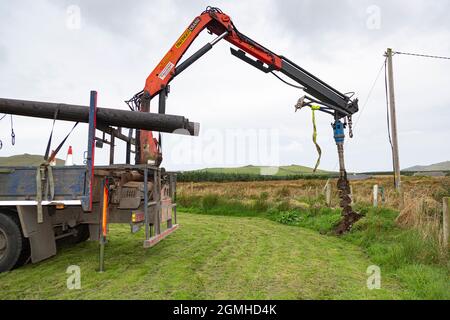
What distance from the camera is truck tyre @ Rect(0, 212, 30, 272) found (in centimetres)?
565

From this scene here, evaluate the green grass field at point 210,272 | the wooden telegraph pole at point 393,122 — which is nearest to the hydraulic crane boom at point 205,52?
the green grass field at point 210,272

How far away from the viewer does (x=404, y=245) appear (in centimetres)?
633

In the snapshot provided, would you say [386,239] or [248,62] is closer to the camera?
[386,239]

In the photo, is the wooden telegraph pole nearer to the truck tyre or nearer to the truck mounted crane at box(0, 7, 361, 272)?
the truck mounted crane at box(0, 7, 361, 272)

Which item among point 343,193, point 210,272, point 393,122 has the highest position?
point 393,122

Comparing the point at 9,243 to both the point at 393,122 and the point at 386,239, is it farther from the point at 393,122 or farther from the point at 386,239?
the point at 393,122

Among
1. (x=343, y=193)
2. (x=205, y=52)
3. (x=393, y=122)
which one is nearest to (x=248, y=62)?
(x=205, y=52)

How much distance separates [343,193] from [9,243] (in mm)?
8130

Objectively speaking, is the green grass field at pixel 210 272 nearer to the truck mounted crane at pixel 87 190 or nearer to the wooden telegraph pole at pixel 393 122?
→ the truck mounted crane at pixel 87 190

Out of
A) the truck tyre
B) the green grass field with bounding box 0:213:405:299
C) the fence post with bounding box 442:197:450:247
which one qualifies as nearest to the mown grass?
the fence post with bounding box 442:197:450:247

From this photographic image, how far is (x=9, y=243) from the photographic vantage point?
570cm

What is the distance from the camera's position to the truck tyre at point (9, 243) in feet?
18.5
